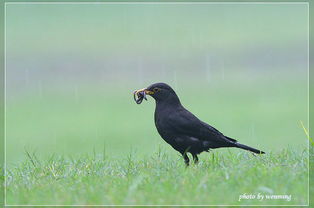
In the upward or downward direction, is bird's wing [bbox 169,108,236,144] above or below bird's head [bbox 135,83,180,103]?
below

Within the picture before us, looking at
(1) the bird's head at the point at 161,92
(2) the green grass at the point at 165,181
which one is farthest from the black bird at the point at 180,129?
(2) the green grass at the point at 165,181

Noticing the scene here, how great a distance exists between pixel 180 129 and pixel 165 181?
1549 millimetres

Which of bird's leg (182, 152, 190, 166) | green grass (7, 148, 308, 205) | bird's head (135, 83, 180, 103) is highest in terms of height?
bird's head (135, 83, 180, 103)

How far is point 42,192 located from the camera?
684cm

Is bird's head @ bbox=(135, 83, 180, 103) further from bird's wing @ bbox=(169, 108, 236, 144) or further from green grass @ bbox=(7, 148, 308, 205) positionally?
green grass @ bbox=(7, 148, 308, 205)

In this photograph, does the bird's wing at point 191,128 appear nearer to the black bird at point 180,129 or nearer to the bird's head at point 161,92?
the black bird at point 180,129

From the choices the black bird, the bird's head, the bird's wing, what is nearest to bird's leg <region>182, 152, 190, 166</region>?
the black bird

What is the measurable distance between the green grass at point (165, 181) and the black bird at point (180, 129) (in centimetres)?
17

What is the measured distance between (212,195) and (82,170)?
96.3 inches

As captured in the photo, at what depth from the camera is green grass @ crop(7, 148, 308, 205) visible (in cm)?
634

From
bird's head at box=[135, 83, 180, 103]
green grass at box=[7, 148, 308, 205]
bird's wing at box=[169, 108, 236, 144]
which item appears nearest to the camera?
green grass at box=[7, 148, 308, 205]

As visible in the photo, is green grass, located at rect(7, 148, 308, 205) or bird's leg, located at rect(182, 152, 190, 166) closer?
green grass, located at rect(7, 148, 308, 205)

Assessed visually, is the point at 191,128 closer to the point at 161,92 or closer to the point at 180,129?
the point at 180,129

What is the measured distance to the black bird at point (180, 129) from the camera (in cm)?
833
